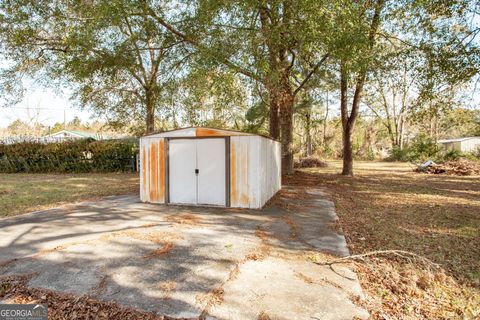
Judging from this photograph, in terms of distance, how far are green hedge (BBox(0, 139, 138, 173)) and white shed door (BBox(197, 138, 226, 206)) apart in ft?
32.9

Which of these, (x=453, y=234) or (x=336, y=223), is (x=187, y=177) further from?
(x=453, y=234)

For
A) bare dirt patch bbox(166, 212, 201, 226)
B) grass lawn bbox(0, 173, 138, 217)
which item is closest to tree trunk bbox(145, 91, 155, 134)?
grass lawn bbox(0, 173, 138, 217)

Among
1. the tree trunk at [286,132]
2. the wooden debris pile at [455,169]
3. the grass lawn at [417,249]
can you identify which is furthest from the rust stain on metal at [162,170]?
the wooden debris pile at [455,169]

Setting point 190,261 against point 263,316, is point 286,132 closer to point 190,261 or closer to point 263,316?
point 190,261

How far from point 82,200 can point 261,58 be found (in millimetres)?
→ 6091

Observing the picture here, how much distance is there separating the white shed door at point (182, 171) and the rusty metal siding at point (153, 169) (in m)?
0.20

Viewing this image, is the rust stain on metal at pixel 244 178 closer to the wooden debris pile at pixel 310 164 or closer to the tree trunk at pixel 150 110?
the tree trunk at pixel 150 110

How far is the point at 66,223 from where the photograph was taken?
5.32 meters

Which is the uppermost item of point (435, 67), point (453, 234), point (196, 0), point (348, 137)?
point (196, 0)

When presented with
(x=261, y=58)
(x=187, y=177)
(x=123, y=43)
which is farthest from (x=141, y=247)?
(x=123, y=43)

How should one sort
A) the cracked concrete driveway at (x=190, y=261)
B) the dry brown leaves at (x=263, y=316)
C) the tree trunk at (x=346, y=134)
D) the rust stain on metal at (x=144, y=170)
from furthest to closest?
the tree trunk at (x=346, y=134) < the rust stain on metal at (x=144, y=170) < the cracked concrete driveway at (x=190, y=261) < the dry brown leaves at (x=263, y=316)

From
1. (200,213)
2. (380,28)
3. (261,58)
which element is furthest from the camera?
(380,28)

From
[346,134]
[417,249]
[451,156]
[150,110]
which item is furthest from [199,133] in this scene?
[451,156]

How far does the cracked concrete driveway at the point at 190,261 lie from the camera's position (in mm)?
2668
